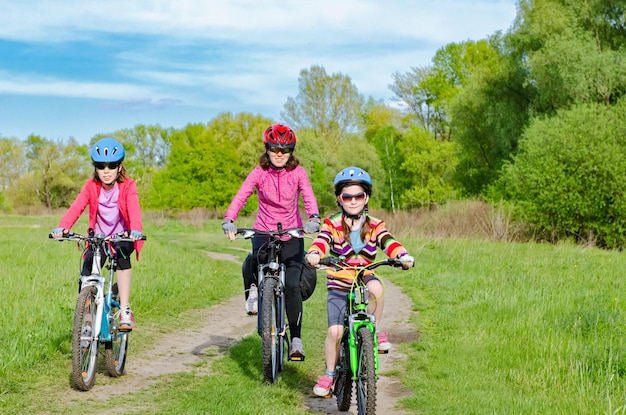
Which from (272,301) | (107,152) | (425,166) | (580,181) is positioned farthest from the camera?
(425,166)

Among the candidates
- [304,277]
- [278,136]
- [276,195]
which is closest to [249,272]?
[304,277]

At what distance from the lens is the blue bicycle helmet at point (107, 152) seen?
6234mm

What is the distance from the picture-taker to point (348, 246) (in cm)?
542

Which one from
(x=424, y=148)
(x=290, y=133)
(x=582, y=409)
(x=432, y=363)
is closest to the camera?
(x=582, y=409)

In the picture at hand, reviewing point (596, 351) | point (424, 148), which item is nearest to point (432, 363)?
point (596, 351)

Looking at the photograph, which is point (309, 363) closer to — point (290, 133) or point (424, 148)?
point (290, 133)

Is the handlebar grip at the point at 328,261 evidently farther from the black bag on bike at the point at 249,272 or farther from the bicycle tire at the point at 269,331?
the black bag on bike at the point at 249,272

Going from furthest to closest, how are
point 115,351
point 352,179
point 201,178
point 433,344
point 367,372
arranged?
point 201,178, point 433,344, point 115,351, point 352,179, point 367,372

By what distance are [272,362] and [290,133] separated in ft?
7.11

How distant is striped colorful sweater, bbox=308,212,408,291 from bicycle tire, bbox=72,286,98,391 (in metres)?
2.12

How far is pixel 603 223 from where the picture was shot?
2364 cm

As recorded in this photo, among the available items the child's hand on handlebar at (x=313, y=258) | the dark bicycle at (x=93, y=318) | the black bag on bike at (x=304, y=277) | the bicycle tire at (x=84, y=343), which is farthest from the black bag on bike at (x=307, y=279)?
the bicycle tire at (x=84, y=343)

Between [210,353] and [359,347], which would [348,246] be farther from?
[210,353]

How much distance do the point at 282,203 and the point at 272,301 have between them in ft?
3.24
